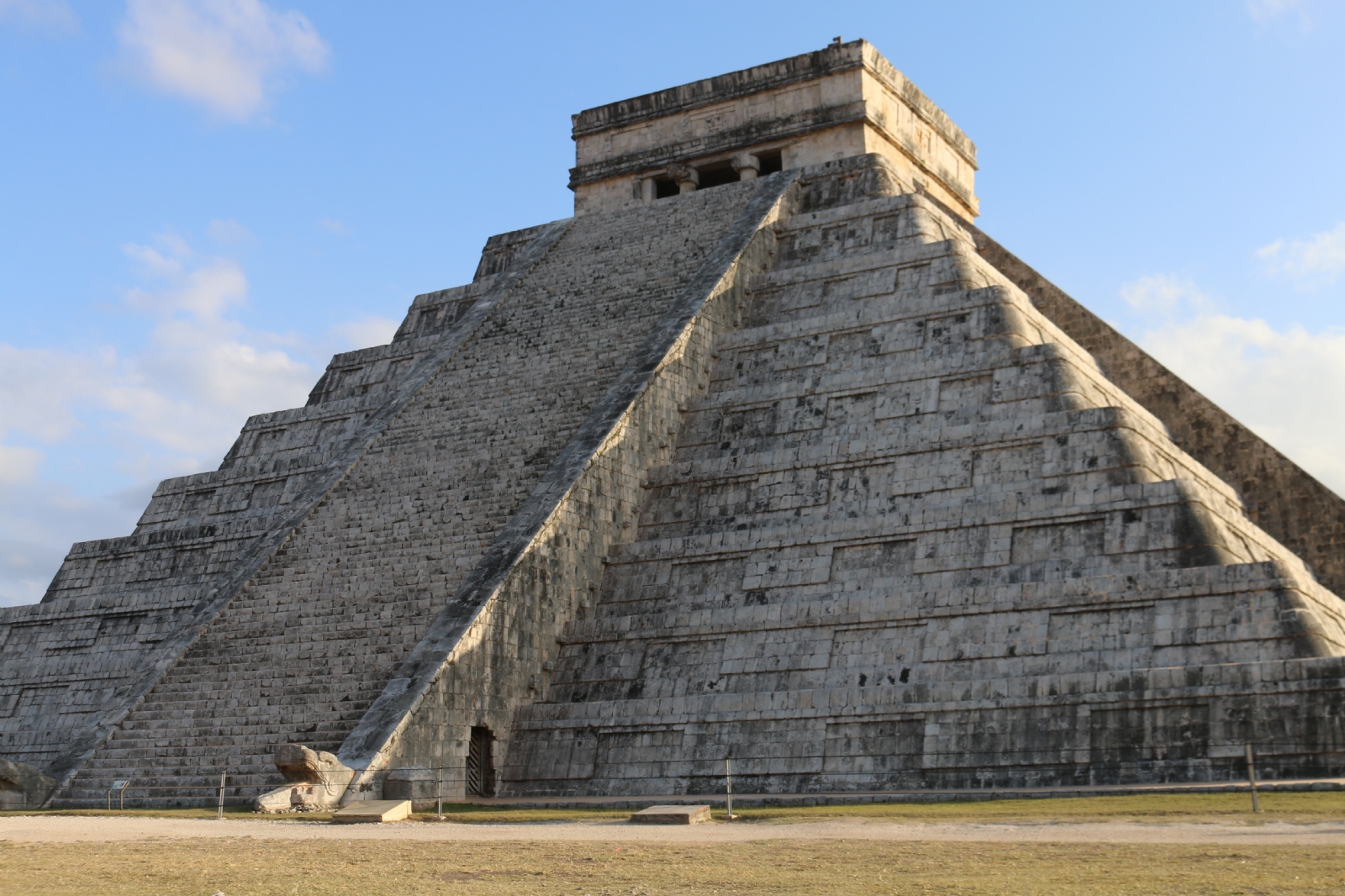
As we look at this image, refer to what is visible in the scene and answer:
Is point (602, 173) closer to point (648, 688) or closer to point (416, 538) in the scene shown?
point (416, 538)

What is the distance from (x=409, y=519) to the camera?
17625mm

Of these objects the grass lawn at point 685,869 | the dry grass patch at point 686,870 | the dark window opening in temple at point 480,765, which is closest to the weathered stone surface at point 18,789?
the dark window opening in temple at point 480,765

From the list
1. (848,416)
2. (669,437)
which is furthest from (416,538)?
(848,416)

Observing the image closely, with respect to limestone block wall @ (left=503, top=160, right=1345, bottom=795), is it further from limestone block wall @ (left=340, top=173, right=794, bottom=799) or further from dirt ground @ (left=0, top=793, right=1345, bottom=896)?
dirt ground @ (left=0, top=793, right=1345, bottom=896)

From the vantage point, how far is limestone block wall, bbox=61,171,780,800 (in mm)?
15438

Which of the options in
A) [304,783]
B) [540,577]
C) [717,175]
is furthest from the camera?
[717,175]

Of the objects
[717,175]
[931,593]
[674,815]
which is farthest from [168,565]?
[674,815]

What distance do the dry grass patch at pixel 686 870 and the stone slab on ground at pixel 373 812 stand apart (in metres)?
2.16

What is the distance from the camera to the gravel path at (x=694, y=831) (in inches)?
355

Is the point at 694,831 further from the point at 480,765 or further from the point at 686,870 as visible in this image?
the point at 480,765

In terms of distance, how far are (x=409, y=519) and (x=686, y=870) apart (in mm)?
9910

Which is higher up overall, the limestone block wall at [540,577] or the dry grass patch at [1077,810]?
the limestone block wall at [540,577]

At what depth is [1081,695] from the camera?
42.0 ft

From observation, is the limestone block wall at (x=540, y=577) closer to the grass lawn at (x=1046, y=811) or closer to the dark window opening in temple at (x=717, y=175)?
the grass lawn at (x=1046, y=811)
